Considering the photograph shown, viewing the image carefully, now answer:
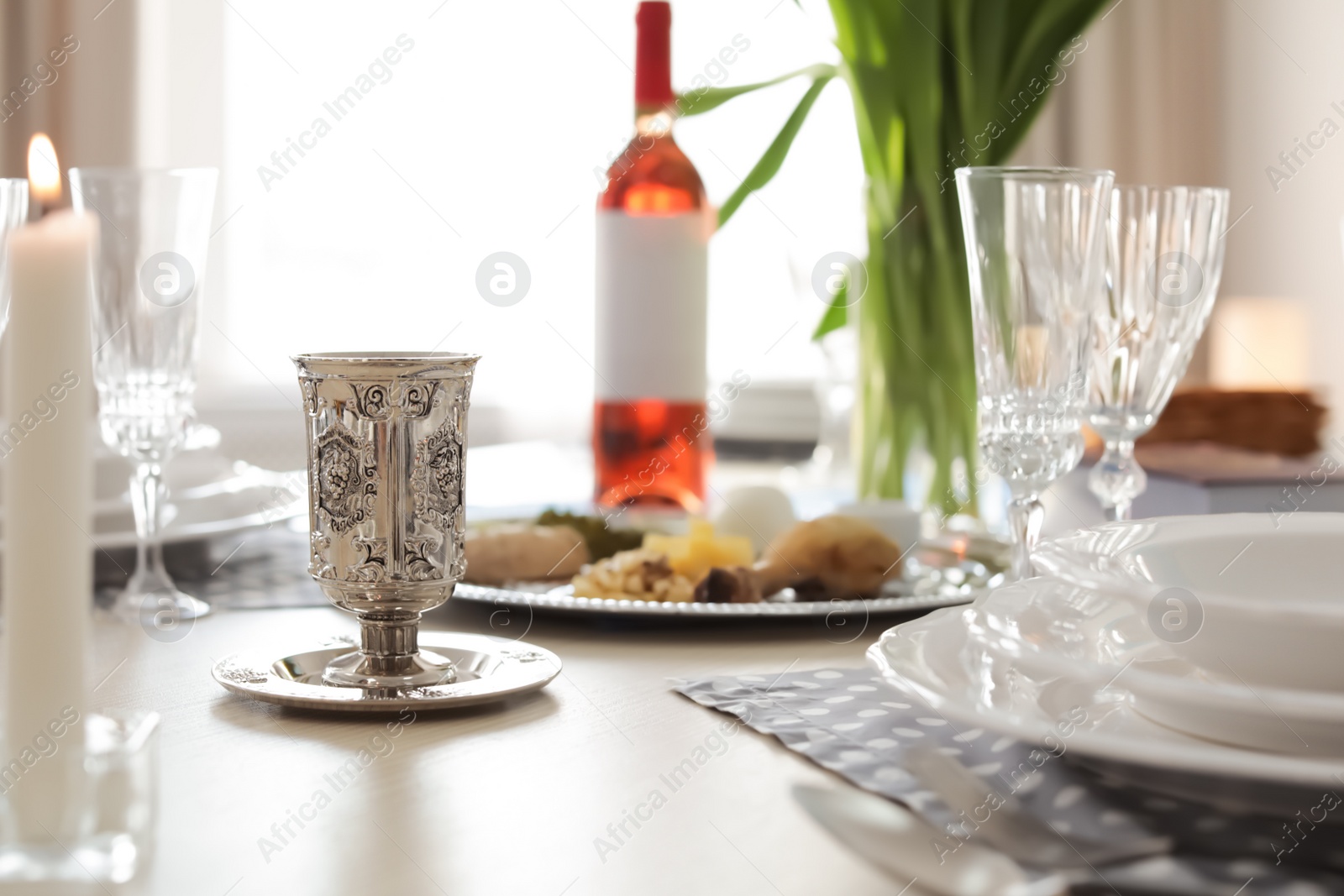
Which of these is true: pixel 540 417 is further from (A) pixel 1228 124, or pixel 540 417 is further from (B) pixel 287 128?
(A) pixel 1228 124

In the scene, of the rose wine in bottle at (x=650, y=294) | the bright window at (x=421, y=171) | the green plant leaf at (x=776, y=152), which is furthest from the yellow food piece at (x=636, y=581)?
the bright window at (x=421, y=171)

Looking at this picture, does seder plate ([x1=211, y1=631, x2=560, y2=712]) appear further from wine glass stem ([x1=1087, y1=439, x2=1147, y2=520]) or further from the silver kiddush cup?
wine glass stem ([x1=1087, y1=439, x2=1147, y2=520])

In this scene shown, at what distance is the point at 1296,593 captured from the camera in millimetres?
497

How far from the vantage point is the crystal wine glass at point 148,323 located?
73cm

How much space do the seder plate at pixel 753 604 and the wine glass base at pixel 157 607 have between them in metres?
0.15

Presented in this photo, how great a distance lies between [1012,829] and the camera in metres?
0.39

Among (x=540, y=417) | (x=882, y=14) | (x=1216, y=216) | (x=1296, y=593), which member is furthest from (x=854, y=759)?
(x=540, y=417)

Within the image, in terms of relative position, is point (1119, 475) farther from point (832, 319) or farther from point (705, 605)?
point (832, 319)

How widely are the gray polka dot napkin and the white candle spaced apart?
0.78 ft

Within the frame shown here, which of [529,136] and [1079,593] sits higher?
[529,136]

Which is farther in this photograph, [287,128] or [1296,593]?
[287,128]

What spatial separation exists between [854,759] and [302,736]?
210mm

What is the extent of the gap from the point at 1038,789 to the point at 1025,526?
29 centimetres

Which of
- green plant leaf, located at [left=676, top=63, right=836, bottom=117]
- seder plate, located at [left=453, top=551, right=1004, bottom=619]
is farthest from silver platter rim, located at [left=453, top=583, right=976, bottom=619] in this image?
green plant leaf, located at [left=676, top=63, right=836, bottom=117]
